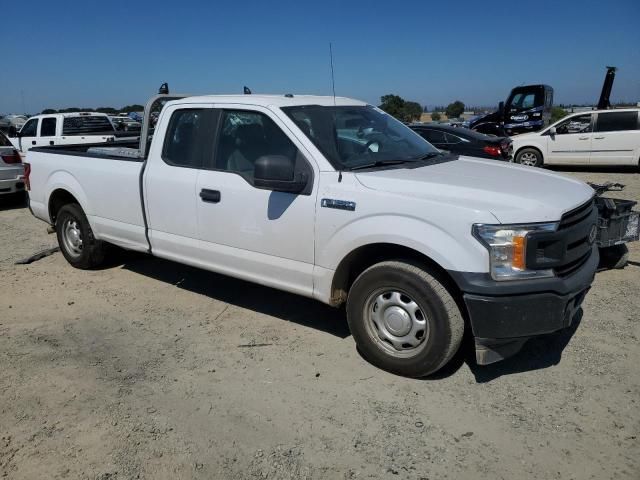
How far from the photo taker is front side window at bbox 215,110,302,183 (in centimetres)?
407

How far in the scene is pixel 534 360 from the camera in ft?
12.7

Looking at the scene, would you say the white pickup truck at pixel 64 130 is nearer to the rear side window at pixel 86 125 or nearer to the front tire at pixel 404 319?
the rear side window at pixel 86 125

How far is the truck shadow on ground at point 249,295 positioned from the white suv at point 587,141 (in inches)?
444

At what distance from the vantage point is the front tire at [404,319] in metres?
3.36

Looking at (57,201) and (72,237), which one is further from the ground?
(57,201)

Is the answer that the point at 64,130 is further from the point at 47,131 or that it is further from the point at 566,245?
the point at 566,245

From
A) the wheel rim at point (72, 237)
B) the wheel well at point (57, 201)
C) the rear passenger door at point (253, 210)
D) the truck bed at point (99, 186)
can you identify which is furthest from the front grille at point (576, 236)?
the wheel well at point (57, 201)

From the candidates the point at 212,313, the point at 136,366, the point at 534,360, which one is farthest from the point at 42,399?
the point at 534,360

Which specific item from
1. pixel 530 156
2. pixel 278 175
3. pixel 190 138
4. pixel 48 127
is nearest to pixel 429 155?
pixel 278 175

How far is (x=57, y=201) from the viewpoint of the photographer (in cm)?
618

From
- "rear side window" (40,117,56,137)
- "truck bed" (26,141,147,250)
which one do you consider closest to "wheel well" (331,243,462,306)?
"truck bed" (26,141,147,250)

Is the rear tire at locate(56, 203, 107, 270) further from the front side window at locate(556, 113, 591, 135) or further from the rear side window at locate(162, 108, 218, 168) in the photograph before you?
the front side window at locate(556, 113, 591, 135)

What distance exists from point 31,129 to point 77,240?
30.2ft

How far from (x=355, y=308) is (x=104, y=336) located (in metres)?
2.16
